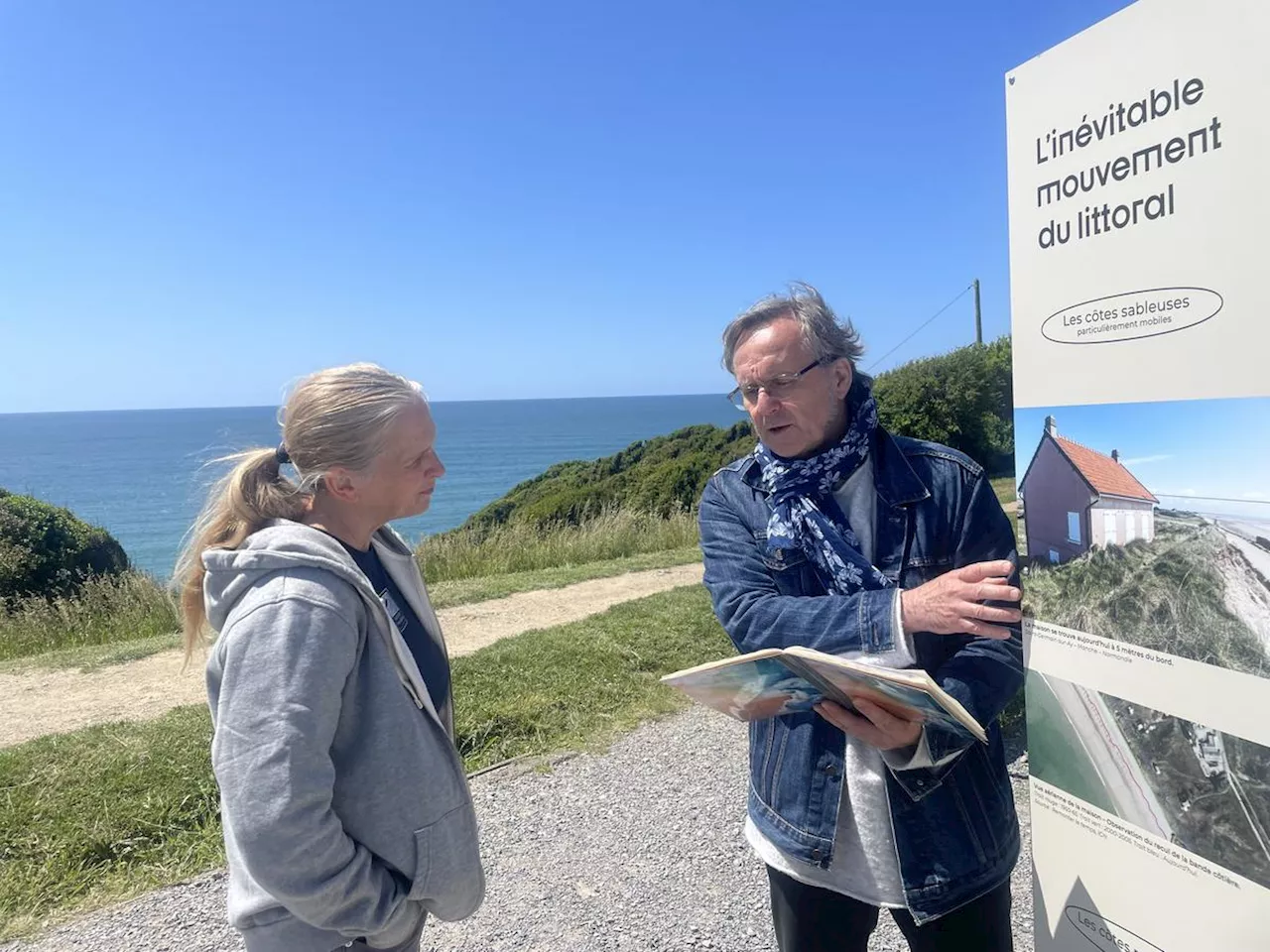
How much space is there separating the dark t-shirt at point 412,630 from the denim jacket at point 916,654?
737mm

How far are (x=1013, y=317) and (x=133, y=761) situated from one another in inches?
187

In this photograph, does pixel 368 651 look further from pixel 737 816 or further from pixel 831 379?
pixel 737 816

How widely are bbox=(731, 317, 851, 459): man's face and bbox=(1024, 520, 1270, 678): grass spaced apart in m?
0.62

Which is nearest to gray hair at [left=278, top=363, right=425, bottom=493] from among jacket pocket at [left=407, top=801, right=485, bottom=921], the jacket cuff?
jacket pocket at [left=407, top=801, right=485, bottom=921]

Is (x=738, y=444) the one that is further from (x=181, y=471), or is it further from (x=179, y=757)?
(x=181, y=471)

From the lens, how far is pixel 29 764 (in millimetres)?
4332

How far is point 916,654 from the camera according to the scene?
1796 millimetres

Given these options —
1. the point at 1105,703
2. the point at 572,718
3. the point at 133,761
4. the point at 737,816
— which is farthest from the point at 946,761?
the point at 133,761

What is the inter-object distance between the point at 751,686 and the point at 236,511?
1.24 m

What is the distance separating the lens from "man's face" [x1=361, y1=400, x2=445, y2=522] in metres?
1.92

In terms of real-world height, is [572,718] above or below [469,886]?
below

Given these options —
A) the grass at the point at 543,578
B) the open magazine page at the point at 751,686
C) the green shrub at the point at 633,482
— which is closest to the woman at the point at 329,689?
the open magazine page at the point at 751,686

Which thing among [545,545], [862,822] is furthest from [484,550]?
[862,822]

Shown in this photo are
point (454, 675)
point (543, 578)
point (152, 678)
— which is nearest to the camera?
point (454, 675)
